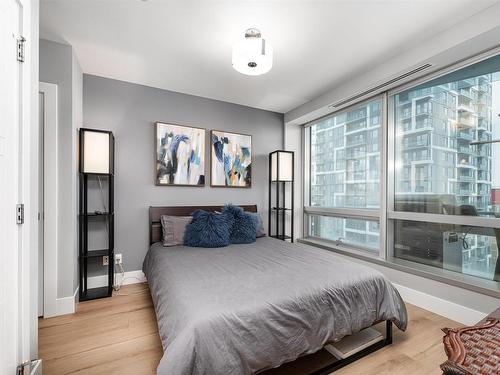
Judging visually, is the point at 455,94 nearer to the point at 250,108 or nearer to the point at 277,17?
the point at 277,17

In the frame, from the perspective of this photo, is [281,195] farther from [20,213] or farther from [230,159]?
[20,213]

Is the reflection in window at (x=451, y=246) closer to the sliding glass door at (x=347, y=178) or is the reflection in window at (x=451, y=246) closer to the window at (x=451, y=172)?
the window at (x=451, y=172)

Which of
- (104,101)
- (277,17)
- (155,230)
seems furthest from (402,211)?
(104,101)

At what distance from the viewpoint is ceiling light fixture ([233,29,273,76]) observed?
194cm

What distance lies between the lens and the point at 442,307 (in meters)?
2.35

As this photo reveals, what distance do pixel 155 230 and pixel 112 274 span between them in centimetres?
67

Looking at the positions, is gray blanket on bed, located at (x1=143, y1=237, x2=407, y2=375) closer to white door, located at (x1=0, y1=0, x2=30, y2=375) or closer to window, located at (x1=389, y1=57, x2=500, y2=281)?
white door, located at (x1=0, y1=0, x2=30, y2=375)

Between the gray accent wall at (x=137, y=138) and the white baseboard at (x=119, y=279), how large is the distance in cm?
7

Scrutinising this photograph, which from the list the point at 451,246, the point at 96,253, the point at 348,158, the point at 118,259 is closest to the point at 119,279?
the point at 118,259

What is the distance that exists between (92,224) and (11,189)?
1.87 m

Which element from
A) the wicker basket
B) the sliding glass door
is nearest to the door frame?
the wicker basket

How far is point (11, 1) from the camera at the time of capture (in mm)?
1212

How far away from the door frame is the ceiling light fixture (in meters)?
1.82

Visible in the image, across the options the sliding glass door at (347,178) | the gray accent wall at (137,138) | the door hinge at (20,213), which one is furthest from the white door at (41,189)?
the sliding glass door at (347,178)
